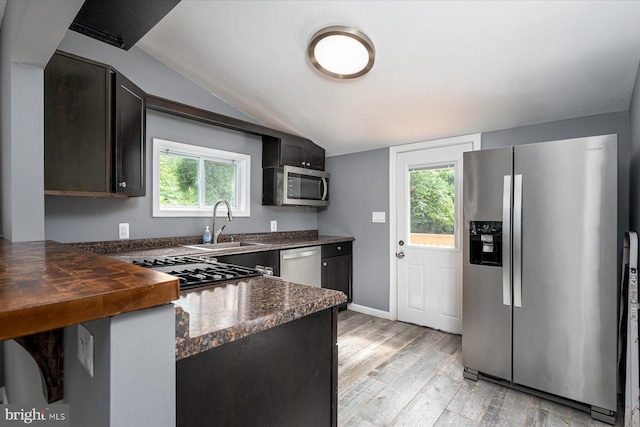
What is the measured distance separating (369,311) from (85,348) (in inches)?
133

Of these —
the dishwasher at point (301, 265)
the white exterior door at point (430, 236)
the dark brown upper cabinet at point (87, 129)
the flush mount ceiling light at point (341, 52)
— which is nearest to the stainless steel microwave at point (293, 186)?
the dishwasher at point (301, 265)

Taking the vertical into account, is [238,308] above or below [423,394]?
above

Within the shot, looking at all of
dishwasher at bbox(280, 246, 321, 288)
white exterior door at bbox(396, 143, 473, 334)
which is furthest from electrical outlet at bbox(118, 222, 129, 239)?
white exterior door at bbox(396, 143, 473, 334)

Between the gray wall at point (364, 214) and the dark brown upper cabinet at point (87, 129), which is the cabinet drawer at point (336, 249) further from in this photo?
the dark brown upper cabinet at point (87, 129)

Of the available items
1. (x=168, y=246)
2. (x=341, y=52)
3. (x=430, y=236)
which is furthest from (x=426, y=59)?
(x=168, y=246)

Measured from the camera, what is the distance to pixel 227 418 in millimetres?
868

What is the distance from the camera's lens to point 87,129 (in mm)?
1901

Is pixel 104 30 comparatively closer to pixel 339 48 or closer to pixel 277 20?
pixel 277 20

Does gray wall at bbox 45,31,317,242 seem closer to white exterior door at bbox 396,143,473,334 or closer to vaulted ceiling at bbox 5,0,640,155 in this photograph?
vaulted ceiling at bbox 5,0,640,155

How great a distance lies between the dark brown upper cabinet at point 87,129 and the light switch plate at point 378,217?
2.52 m

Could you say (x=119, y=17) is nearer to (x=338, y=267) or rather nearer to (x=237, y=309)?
(x=237, y=309)

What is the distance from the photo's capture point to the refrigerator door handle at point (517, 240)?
2102 millimetres

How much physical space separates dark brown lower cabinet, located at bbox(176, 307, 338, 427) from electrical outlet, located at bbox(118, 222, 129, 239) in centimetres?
215

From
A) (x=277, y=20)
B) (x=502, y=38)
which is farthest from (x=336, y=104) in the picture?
(x=502, y=38)
